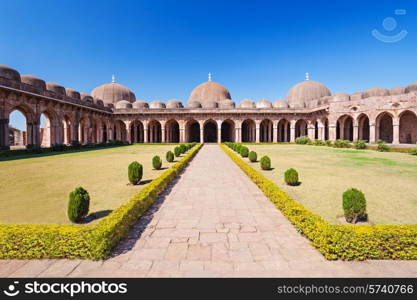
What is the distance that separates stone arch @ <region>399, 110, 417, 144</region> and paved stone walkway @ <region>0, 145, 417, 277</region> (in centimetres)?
3347

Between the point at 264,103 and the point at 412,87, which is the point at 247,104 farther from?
the point at 412,87

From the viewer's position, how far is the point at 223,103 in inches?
1631

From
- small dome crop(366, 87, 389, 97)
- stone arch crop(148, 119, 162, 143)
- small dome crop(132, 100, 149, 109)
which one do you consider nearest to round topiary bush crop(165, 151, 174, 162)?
stone arch crop(148, 119, 162, 143)

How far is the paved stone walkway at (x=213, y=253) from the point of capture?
295 cm

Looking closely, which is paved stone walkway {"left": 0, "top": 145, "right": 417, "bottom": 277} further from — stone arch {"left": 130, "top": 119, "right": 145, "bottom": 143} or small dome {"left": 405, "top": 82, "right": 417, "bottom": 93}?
stone arch {"left": 130, "top": 119, "right": 145, "bottom": 143}

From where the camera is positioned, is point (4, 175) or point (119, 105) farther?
point (119, 105)

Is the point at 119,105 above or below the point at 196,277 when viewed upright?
above

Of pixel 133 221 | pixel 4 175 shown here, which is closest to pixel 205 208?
pixel 133 221

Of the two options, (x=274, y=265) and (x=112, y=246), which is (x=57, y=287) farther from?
(x=274, y=265)

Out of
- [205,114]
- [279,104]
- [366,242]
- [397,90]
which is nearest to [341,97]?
[397,90]

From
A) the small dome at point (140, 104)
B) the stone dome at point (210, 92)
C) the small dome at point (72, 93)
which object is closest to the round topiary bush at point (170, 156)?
the small dome at point (72, 93)

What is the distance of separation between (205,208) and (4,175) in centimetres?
966

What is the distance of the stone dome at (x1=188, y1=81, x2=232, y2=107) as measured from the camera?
46625 millimetres

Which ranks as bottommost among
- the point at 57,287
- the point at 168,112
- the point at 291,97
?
the point at 57,287
